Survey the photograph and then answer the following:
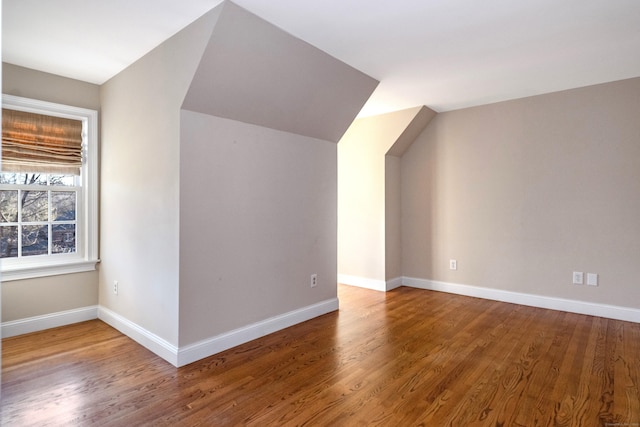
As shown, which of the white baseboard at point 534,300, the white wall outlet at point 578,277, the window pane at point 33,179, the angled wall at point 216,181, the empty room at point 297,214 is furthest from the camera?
the white wall outlet at point 578,277

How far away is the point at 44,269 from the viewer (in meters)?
3.38

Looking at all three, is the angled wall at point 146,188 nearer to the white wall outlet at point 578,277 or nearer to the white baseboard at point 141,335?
the white baseboard at point 141,335

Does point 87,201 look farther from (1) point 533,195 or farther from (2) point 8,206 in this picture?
(1) point 533,195

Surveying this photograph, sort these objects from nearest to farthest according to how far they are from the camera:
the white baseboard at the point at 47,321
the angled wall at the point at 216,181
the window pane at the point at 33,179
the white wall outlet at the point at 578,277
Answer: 1. the angled wall at the point at 216,181
2. the white baseboard at the point at 47,321
3. the window pane at the point at 33,179
4. the white wall outlet at the point at 578,277

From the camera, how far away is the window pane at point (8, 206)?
3252 millimetres

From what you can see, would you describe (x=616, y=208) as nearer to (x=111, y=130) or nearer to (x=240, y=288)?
(x=240, y=288)

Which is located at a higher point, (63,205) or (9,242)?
(63,205)

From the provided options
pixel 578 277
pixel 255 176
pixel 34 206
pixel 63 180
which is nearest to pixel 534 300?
pixel 578 277

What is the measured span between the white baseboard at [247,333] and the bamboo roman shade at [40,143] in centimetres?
219

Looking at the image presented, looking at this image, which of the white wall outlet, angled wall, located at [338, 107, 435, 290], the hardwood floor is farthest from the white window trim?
the white wall outlet

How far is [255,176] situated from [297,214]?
2.07 ft

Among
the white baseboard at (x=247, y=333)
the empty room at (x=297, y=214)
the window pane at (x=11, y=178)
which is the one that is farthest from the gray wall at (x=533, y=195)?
the window pane at (x=11, y=178)

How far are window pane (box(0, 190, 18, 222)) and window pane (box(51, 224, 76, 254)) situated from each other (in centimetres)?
32

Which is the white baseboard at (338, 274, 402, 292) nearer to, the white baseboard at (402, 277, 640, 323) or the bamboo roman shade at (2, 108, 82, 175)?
the white baseboard at (402, 277, 640, 323)
